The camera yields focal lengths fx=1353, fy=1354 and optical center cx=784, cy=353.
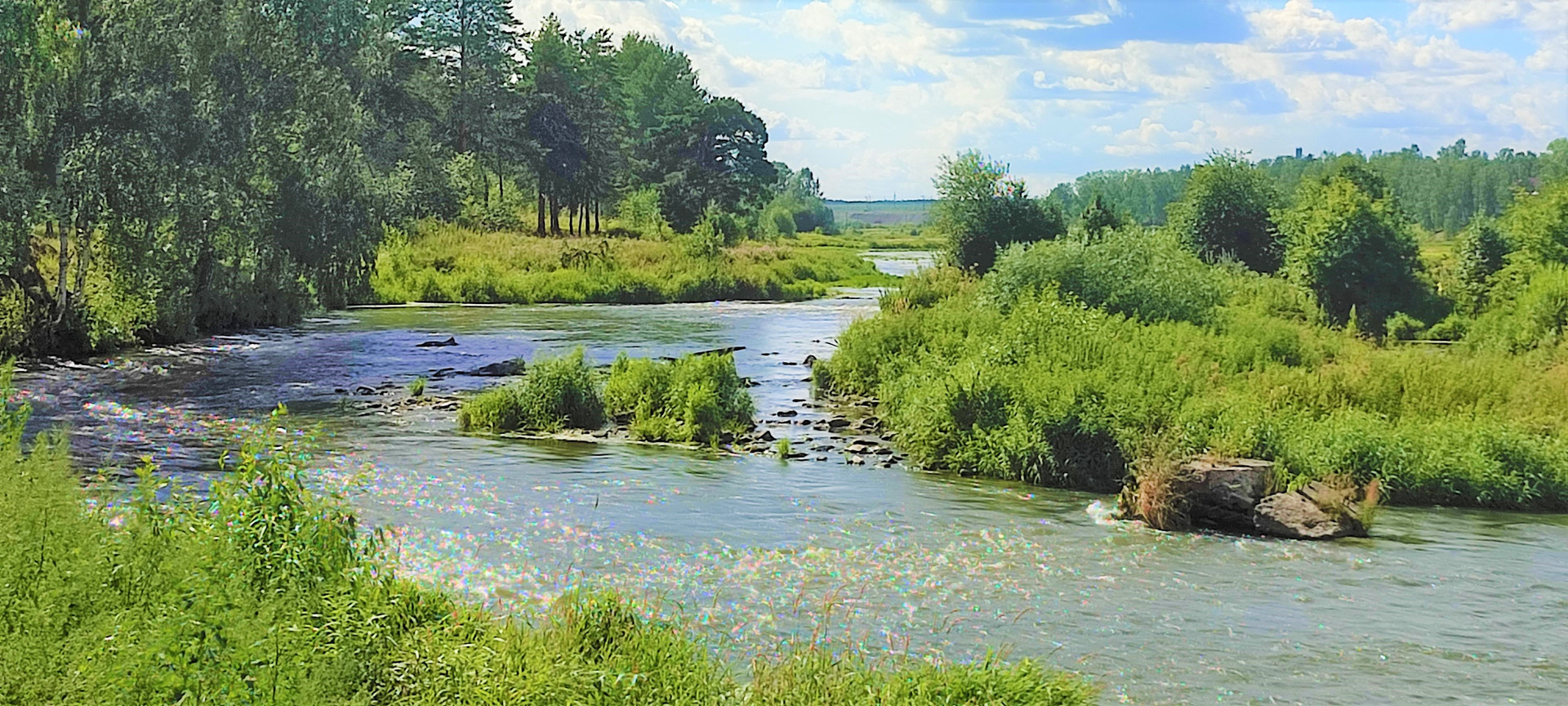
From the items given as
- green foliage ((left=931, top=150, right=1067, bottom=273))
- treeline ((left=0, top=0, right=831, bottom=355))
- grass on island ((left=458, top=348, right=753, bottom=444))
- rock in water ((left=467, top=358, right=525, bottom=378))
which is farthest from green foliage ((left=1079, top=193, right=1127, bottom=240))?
grass on island ((left=458, top=348, right=753, bottom=444))

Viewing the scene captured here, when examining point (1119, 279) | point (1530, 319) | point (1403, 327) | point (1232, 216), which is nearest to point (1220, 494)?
point (1119, 279)

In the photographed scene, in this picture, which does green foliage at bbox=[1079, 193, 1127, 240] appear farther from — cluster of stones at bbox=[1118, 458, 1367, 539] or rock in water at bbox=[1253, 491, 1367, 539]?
rock in water at bbox=[1253, 491, 1367, 539]

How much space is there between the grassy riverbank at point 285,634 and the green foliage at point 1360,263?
114 feet

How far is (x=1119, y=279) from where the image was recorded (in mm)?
30688

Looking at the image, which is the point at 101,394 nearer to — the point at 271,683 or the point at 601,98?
the point at 271,683

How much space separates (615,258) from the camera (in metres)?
66.1

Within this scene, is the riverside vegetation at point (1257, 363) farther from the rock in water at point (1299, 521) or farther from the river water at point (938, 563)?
the rock in water at point (1299, 521)

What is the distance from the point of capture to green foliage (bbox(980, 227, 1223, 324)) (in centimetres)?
3011

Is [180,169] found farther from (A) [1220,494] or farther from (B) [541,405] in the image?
(A) [1220,494]

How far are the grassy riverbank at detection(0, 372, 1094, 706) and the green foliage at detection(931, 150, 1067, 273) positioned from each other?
3801 cm

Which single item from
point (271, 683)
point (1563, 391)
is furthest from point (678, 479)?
point (1563, 391)

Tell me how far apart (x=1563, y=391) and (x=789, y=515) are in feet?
43.2

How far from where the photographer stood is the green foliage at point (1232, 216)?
4931cm

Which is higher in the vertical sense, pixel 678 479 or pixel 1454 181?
pixel 1454 181
